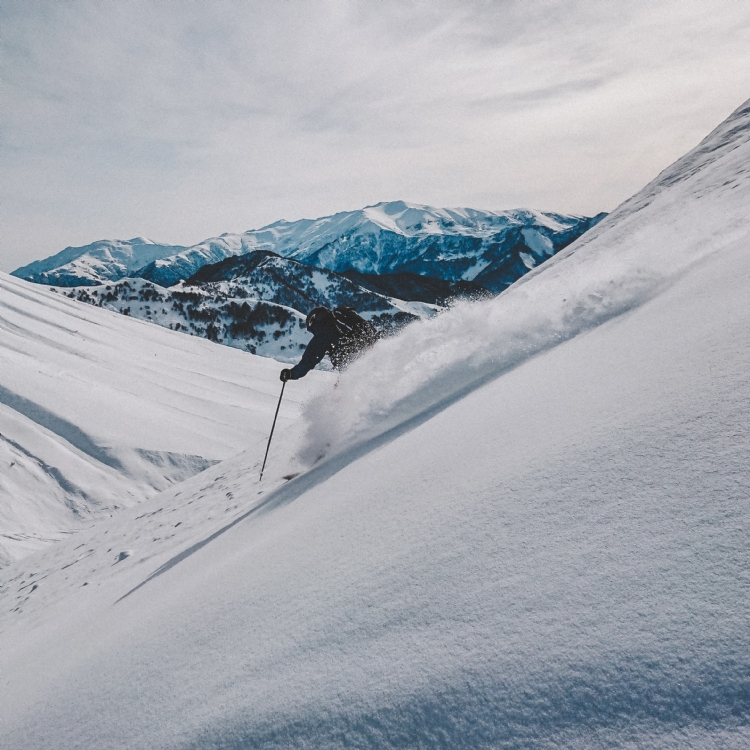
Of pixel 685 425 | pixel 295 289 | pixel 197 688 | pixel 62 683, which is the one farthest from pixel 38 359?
pixel 295 289

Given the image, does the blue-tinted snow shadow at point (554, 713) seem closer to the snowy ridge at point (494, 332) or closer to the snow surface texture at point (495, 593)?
the snow surface texture at point (495, 593)

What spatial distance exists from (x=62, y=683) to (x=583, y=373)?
4454 millimetres

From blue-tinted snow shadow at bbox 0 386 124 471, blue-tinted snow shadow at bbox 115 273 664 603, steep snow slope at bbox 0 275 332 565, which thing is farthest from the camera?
blue-tinted snow shadow at bbox 0 386 124 471

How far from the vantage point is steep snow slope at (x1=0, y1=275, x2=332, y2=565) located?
13.5 metres

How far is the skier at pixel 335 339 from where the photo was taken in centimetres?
777

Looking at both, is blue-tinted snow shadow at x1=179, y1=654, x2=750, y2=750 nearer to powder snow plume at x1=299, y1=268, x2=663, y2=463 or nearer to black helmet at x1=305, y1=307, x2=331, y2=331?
powder snow plume at x1=299, y1=268, x2=663, y2=463

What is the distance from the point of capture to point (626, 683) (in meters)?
1.36

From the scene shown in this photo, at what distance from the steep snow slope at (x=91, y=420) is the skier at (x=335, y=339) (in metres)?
9.75

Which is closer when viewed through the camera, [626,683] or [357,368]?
[626,683]

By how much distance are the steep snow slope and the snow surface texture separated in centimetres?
1030

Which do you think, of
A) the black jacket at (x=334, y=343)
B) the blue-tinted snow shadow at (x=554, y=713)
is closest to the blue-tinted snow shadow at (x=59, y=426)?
the black jacket at (x=334, y=343)

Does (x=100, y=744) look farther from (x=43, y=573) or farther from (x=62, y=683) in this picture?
(x=43, y=573)

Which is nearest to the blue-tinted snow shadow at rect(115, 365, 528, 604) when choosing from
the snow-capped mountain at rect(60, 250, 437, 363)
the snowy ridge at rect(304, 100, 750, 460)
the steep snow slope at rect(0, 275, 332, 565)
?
the snowy ridge at rect(304, 100, 750, 460)

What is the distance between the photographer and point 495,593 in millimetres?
1848
